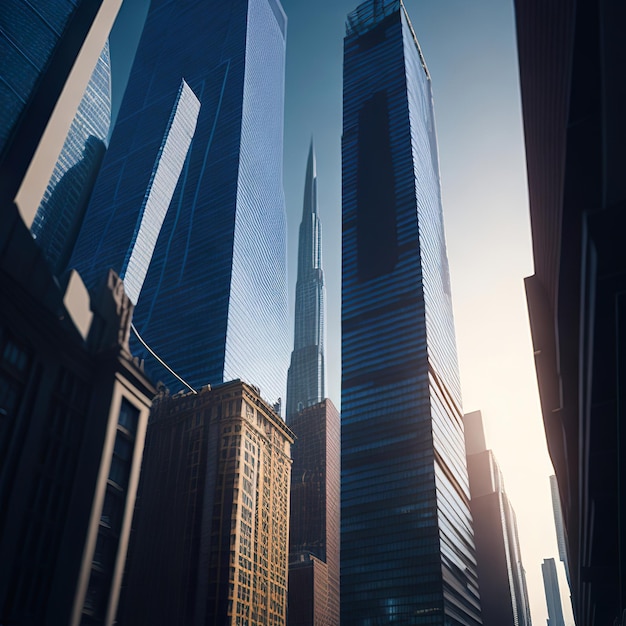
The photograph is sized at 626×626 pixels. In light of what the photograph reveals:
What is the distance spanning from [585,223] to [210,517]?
10355 centimetres

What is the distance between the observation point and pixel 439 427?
6393 inches

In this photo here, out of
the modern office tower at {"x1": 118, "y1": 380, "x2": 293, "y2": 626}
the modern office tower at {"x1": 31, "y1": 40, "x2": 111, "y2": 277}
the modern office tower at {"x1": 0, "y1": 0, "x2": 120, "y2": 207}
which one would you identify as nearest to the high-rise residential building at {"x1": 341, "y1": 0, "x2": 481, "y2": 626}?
the modern office tower at {"x1": 118, "y1": 380, "x2": 293, "y2": 626}

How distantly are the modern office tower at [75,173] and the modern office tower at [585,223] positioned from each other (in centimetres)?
11811

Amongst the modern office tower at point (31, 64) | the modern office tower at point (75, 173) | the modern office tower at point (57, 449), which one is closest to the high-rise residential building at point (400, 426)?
the modern office tower at point (75, 173)

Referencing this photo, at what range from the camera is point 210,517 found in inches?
4518

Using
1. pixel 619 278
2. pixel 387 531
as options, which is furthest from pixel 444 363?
pixel 619 278

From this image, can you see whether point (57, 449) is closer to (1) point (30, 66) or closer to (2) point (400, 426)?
(1) point (30, 66)

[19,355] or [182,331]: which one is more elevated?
[182,331]

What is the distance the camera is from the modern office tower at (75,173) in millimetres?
148875

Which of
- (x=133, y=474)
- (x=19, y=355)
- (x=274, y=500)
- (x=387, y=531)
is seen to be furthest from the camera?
(x=387, y=531)

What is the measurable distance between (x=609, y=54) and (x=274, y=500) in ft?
399

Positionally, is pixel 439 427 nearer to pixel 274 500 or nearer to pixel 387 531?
pixel 387 531

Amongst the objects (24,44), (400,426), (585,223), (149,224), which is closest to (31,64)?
(24,44)

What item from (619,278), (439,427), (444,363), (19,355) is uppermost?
(444,363)
